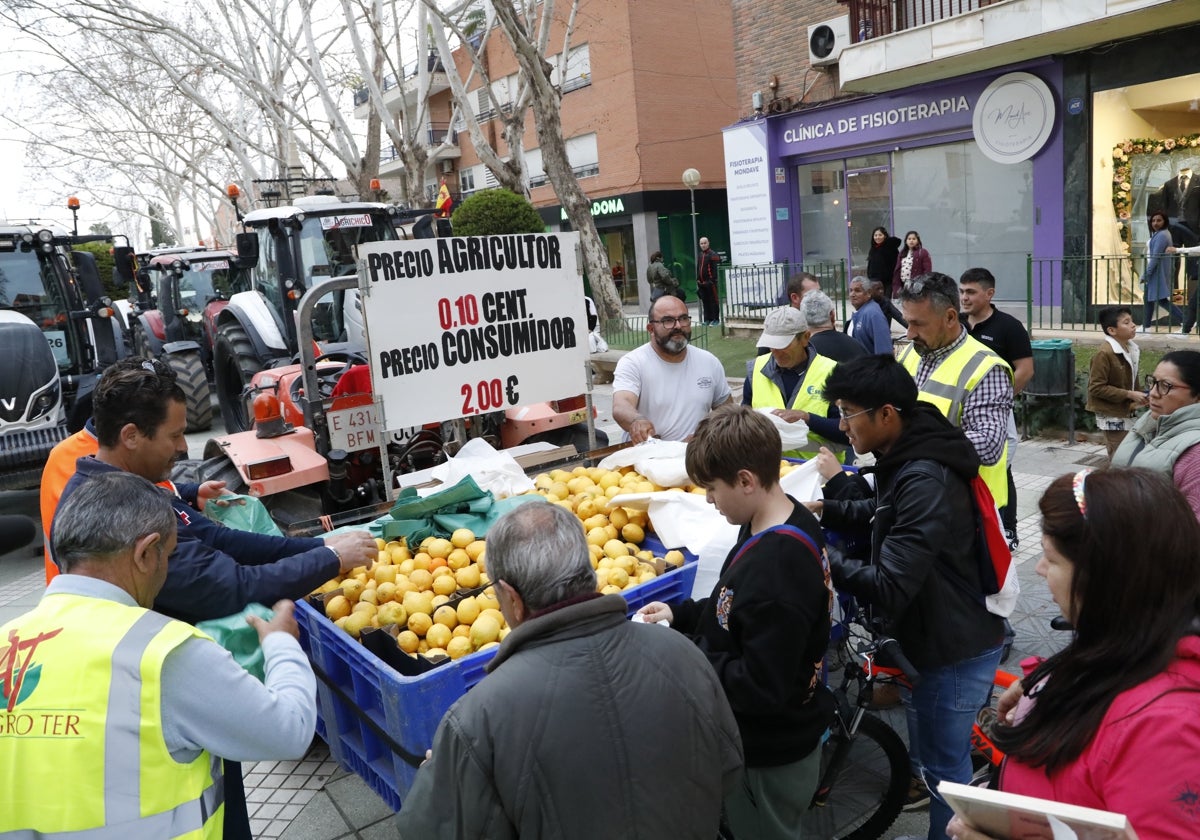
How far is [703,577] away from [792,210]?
17.6 meters

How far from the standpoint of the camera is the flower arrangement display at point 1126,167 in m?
13.0

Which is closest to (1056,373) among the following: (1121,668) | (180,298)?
(1121,668)

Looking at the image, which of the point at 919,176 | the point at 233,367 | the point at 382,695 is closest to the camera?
the point at 382,695

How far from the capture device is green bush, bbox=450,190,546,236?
17359 millimetres

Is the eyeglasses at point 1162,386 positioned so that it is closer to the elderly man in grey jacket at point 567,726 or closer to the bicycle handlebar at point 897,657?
the bicycle handlebar at point 897,657

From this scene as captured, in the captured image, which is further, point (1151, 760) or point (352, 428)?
point (352, 428)

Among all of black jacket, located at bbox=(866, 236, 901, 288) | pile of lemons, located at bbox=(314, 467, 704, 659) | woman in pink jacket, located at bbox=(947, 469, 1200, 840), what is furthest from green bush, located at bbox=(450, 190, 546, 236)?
woman in pink jacket, located at bbox=(947, 469, 1200, 840)

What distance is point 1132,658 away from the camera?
1487mm

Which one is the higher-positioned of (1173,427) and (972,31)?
(972,31)

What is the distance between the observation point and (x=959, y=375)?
13.2ft

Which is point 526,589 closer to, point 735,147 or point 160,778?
point 160,778

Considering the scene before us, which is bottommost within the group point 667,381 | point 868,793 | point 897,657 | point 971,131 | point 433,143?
point 868,793

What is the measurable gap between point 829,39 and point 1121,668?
17635 mm

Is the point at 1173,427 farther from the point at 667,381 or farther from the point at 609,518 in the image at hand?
the point at 667,381
